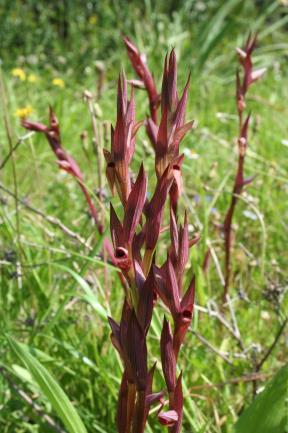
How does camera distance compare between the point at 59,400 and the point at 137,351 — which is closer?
the point at 137,351

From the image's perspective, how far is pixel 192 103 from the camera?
3.65 meters

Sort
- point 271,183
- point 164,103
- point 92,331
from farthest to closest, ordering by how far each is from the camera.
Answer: point 271,183 → point 92,331 → point 164,103

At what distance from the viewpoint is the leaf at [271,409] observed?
2.42 feet

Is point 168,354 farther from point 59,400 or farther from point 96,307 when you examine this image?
point 96,307

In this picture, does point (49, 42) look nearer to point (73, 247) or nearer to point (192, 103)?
point (192, 103)

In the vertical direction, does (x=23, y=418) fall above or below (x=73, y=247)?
below

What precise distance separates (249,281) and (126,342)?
1.06m

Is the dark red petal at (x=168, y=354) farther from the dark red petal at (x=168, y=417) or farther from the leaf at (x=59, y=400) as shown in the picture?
the leaf at (x=59, y=400)

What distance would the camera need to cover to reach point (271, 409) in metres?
0.75

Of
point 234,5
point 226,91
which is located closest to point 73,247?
point 226,91

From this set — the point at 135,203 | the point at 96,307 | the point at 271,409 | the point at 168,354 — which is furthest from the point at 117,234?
the point at 96,307

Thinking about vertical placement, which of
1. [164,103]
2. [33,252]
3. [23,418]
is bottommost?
[23,418]

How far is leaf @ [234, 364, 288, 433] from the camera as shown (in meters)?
0.74

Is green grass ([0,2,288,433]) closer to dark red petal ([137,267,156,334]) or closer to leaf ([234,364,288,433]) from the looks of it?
leaf ([234,364,288,433])
